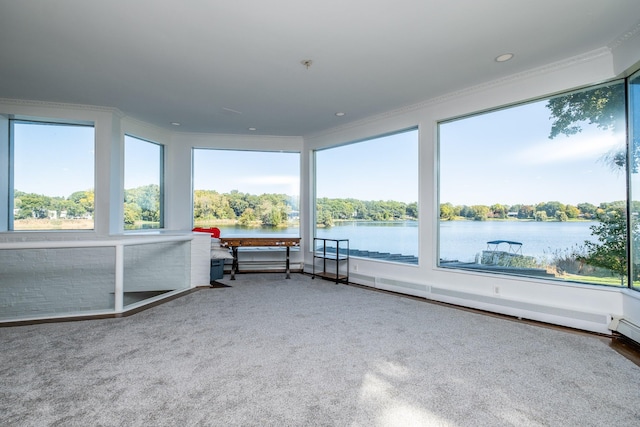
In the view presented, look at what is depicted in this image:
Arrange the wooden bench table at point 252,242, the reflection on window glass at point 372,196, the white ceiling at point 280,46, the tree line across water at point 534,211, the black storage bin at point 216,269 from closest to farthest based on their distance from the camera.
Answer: the white ceiling at point 280,46, the tree line across water at point 534,211, the reflection on window glass at point 372,196, the black storage bin at point 216,269, the wooden bench table at point 252,242

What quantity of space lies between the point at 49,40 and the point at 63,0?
80cm

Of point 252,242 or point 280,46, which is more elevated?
point 280,46

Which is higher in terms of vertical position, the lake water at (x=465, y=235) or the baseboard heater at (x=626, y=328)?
the lake water at (x=465, y=235)

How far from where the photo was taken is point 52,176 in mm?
5090

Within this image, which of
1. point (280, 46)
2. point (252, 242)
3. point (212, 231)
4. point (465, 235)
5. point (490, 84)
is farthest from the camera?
point (212, 231)

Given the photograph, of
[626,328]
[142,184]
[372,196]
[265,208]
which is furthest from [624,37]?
[142,184]

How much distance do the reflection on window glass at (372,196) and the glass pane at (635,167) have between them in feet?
7.97

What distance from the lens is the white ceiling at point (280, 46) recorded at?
2.56 metres

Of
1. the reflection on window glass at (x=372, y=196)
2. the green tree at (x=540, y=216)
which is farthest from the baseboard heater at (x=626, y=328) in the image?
the reflection on window glass at (x=372, y=196)

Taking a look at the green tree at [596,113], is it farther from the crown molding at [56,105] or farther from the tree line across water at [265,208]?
the crown molding at [56,105]

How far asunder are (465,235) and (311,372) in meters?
3.08

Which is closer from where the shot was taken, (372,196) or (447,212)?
(447,212)

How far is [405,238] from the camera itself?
17.1ft

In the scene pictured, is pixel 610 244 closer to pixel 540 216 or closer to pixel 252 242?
pixel 540 216
